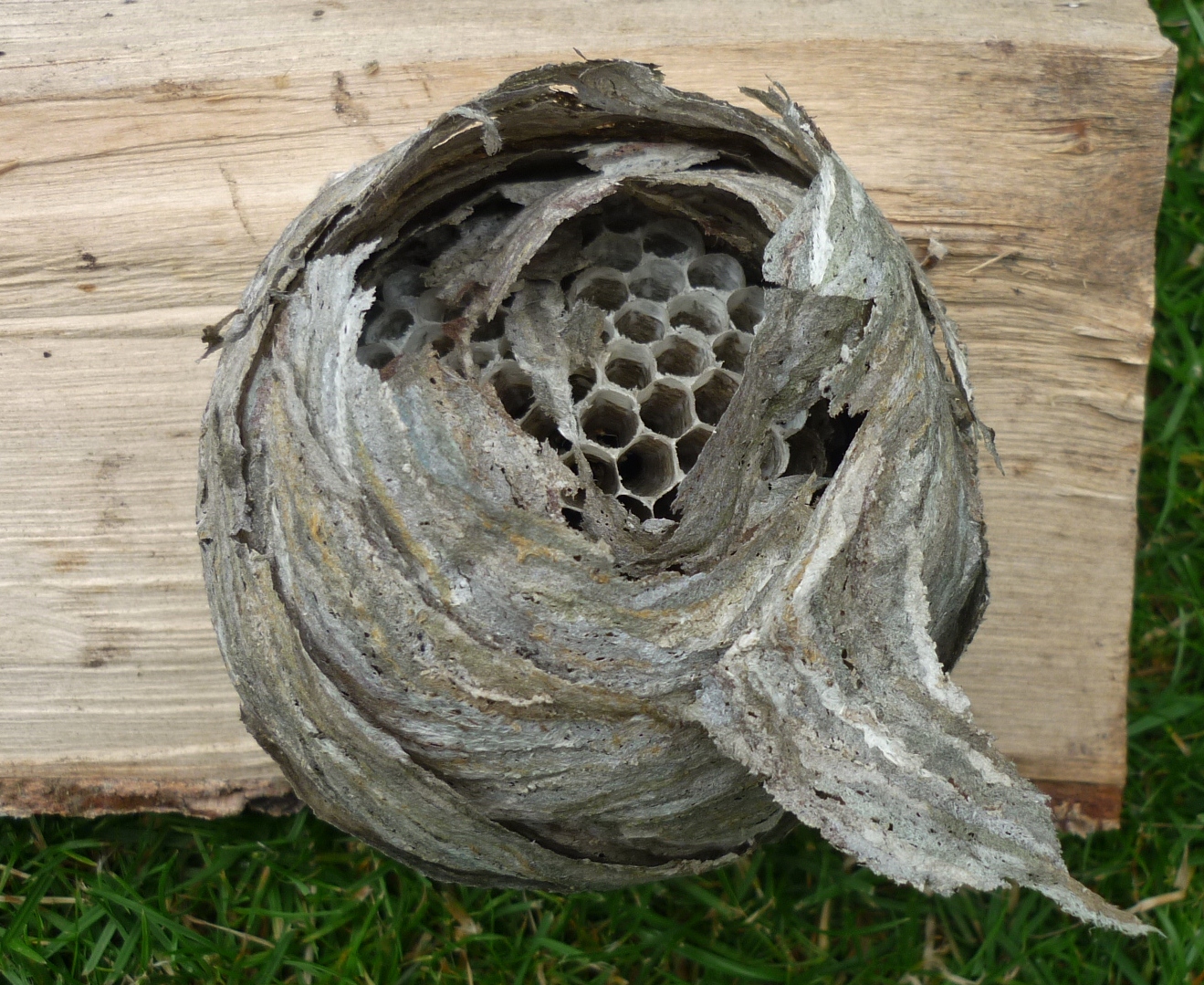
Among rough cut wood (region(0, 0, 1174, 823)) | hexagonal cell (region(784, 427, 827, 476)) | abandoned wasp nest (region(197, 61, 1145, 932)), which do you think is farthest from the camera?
rough cut wood (region(0, 0, 1174, 823))

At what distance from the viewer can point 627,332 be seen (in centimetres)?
75

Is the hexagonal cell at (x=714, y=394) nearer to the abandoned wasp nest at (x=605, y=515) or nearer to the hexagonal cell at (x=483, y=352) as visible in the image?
the abandoned wasp nest at (x=605, y=515)

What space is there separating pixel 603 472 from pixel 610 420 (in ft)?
0.16

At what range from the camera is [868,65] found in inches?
40.1

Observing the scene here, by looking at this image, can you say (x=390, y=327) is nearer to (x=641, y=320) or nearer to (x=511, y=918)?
(x=641, y=320)

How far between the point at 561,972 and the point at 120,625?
541 millimetres

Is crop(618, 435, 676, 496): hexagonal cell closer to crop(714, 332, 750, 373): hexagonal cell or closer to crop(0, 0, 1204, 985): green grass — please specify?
crop(714, 332, 750, 373): hexagonal cell

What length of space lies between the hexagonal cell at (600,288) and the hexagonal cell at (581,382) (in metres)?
0.05

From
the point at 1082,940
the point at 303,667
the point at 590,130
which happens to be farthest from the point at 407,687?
the point at 1082,940

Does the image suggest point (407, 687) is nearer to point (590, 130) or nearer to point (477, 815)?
point (477, 815)

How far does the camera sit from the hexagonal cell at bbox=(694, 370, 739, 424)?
0.72 m

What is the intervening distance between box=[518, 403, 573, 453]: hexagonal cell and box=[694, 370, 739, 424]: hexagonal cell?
95mm

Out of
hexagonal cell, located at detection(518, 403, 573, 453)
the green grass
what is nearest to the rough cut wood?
the green grass

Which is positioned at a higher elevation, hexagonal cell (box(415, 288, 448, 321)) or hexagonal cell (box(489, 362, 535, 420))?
hexagonal cell (box(415, 288, 448, 321))
